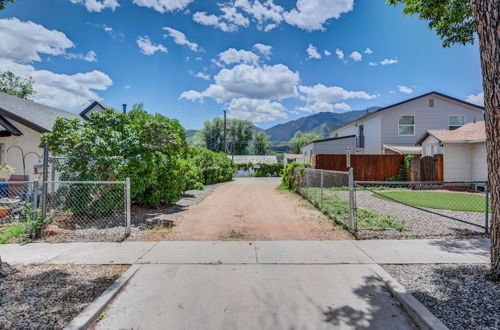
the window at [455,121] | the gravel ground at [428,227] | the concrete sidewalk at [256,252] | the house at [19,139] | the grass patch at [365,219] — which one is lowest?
the concrete sidewalk at [256,252]

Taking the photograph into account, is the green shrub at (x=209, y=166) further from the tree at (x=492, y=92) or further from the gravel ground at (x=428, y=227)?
the tree at (x=492, y=92)

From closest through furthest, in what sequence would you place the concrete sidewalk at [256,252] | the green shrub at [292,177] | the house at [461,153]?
the concrete sidewalk at [256,252] < the house at [461,153] < the green shrub at [292,177]

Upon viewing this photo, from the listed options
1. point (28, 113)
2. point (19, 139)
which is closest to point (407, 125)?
point (28, 113)

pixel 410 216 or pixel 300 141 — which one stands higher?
pixel 300 141

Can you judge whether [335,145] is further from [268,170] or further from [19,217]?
[19,217]

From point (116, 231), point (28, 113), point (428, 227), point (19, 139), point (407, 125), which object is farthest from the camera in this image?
point (407, 125)

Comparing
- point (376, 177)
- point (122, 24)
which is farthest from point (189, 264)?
point (376, 177)

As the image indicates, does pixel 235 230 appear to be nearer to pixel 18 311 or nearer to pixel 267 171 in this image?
pixel 18 311

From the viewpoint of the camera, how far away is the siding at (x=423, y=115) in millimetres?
19375

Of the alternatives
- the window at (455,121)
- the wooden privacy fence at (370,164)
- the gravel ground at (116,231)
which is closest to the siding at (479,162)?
the wooden privacy fence at (370,164)

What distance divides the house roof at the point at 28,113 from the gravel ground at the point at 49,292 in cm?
905

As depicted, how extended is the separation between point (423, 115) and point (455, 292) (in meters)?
19.9

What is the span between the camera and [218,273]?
389 cm

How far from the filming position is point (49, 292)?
10.8 ft
